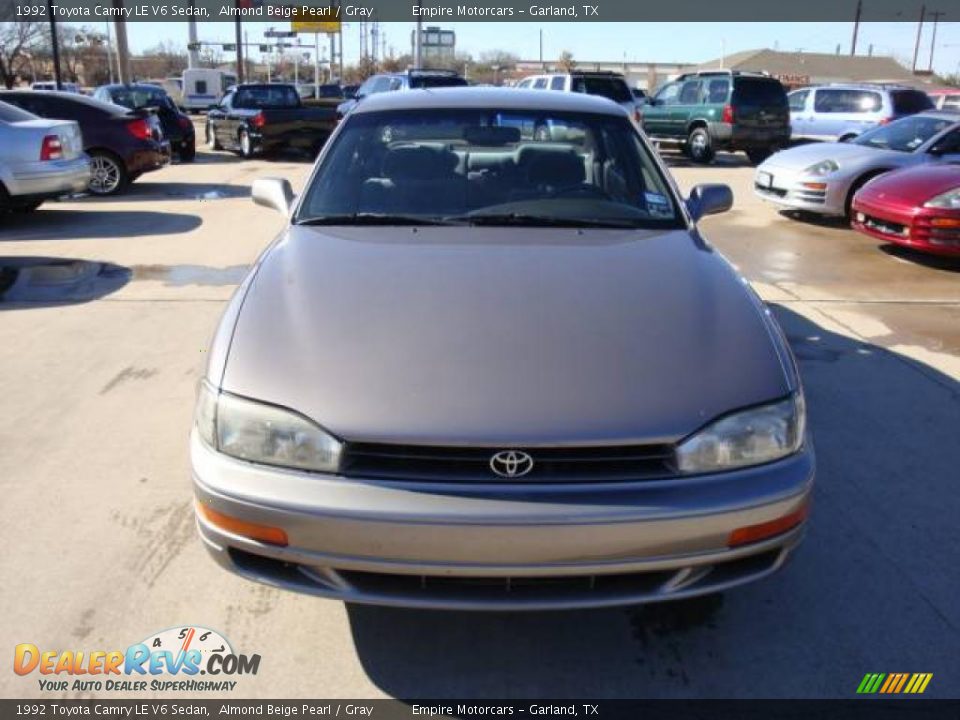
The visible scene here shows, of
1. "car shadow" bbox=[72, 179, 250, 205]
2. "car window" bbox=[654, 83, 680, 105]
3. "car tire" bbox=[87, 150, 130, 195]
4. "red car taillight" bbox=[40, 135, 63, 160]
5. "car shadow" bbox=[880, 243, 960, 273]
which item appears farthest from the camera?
"car window" bbox=[654, 83, 680, 105]

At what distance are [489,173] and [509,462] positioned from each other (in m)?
1.83

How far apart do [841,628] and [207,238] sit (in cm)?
776

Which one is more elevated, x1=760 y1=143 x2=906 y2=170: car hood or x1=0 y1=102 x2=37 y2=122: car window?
x1=0 y1=102 x2=37 y2=122: car window

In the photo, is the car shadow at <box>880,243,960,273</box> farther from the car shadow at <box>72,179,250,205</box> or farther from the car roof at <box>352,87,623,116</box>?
the car shadow at <box>72,179,250,205</box>

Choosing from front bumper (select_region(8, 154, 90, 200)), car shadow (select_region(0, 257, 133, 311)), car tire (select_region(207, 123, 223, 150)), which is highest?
front bumper (select_region(8, 154, 90, 200))

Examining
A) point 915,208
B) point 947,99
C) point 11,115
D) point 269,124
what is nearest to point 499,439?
point 915,208

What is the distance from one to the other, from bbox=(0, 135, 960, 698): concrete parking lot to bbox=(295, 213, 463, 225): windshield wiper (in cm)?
122

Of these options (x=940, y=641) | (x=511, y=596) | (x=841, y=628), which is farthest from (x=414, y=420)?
(x=940, y=641)

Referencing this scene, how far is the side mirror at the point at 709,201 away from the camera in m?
4.07

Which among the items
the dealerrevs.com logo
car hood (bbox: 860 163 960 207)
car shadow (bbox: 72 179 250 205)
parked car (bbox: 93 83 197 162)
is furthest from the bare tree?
the dealerrevs.com logo

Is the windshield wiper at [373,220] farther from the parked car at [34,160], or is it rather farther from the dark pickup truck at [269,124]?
the dark pickup truck at [269,124]

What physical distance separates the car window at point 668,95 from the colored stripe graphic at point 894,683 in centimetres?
1749

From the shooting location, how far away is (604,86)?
1744 cm

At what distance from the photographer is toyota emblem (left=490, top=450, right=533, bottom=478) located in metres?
2.16
